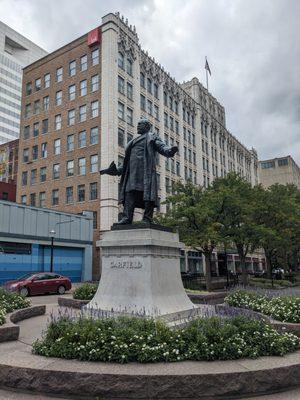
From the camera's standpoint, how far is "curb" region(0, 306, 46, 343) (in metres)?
6.75

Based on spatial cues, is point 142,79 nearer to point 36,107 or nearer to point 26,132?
point 36,107

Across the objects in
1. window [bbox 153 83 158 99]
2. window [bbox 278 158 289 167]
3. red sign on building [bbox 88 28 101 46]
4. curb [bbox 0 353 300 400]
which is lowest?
curb [bbox 0 353 300 400]

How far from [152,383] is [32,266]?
3196 cm

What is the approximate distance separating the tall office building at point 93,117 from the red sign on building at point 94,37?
116 mm

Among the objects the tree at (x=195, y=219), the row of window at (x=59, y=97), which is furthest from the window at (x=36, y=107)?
the tree at (x=195, y=219)

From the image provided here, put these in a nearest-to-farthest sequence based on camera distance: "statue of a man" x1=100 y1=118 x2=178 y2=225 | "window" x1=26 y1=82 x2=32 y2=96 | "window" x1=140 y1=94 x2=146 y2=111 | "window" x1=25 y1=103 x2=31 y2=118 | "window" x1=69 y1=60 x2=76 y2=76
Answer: "statue of a man" x1=100 y1=118 x2=178 y2=225
"window" x1=69 y1=60 x2=76 y2=76
"window" x1=140 y1=94 x2=146 y2=111
"window" x1=25 y1=103 x2=31 y2=118
"window" x1=26 y1=82 x2=32 y2=96

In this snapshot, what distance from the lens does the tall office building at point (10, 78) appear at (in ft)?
365

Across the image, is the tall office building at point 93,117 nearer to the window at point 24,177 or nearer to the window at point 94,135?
the window at point 94,135

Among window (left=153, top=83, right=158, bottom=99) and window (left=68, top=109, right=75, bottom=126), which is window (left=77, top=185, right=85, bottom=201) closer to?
window (left=68, top=109, right=75, bottom=126)

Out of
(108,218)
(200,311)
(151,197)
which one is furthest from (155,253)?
(108,218)

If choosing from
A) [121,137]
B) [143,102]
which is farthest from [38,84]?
[121,137]

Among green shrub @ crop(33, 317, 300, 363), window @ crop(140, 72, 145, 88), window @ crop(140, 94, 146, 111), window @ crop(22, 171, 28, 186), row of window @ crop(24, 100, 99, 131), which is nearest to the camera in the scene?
green shrub @ crop(33, 317, 300, 363)

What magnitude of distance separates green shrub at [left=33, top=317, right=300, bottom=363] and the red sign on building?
Result: 4544cm

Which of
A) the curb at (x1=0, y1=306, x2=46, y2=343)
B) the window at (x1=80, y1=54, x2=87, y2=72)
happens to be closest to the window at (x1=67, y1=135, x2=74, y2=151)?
the window at (x1=80, y1=54, x2=87, y2=72)
